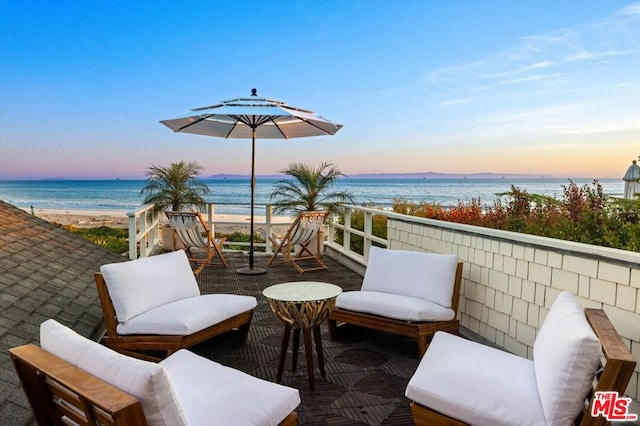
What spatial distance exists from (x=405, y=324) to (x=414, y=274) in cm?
57

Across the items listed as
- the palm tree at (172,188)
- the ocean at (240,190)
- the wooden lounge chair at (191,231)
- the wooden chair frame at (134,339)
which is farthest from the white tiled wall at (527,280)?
the ocean at (240,190)

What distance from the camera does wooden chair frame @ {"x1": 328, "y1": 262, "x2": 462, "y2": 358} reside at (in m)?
3.20

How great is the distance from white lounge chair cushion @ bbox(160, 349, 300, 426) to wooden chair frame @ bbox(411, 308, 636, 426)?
656 mm

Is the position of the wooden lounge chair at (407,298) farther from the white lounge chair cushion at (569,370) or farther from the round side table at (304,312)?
the white lounge chair cushion at (569,370)

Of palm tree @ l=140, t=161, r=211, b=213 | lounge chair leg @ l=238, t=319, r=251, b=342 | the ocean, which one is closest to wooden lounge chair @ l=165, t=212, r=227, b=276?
palm tree @ l=140, t=161, r=211, b=213

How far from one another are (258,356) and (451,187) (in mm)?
39544

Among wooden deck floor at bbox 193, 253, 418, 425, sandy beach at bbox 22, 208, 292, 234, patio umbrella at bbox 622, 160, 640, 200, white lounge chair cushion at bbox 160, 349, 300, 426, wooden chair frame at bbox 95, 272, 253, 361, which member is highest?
patio umbrella at bbox 622, 160, 640, 200

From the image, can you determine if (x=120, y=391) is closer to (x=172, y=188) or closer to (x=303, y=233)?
(x=303, y=233)

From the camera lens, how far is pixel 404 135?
815 inches

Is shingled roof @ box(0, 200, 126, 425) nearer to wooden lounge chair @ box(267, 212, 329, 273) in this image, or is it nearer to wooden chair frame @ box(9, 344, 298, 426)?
wooden chair frame @ box(9, 344, 298, 426)

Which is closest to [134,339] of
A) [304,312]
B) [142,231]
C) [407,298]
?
[304,312]

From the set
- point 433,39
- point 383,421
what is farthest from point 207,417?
point 433,39

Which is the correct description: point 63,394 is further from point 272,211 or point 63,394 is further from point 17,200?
point 17,200

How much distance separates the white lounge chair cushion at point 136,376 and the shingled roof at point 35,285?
92cm
